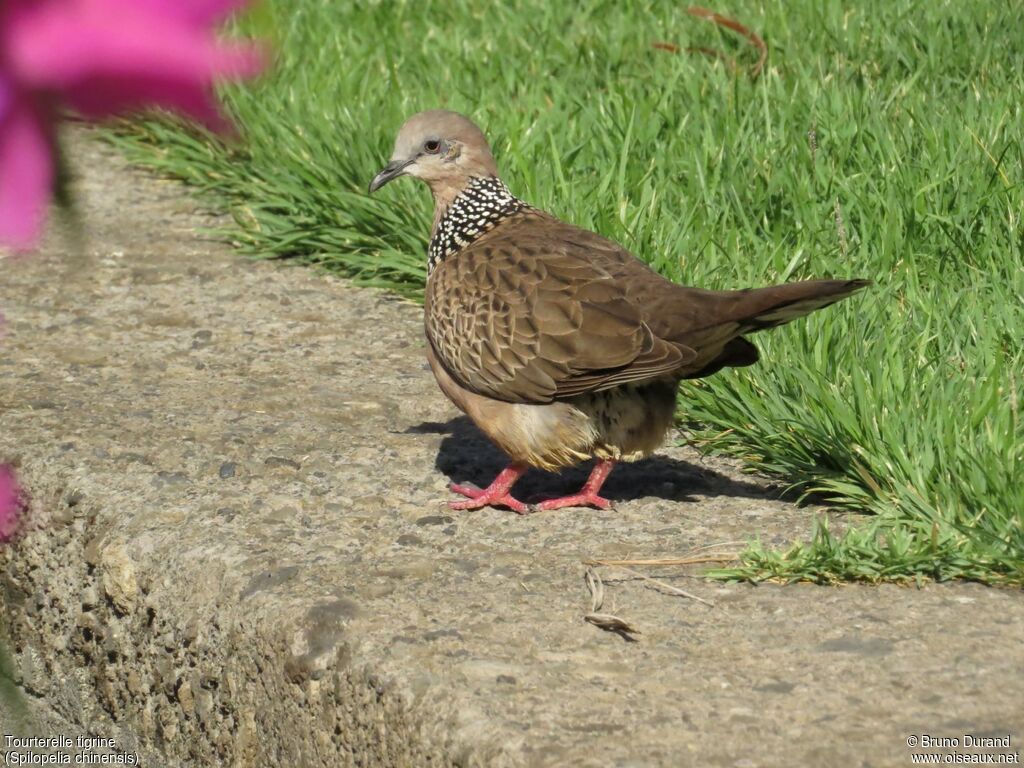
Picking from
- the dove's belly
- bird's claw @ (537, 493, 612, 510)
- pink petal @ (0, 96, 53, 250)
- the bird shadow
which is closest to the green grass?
the bird shadow

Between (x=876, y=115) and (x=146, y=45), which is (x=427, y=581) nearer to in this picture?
(x=146, y=45)

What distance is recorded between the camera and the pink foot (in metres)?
3.88

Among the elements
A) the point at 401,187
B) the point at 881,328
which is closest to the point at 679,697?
the point at 881,328

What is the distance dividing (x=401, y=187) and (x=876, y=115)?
185 cm

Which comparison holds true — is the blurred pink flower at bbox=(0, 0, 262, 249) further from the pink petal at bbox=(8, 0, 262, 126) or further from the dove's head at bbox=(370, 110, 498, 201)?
the dove's head at bbox=(370, 110, 498, 201)

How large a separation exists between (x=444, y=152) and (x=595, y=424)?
45.4 inches

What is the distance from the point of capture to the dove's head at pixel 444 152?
452 centimetres

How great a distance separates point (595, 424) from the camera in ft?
12.7

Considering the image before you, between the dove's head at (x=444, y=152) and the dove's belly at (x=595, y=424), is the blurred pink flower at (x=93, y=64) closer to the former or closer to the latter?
the dove's belly at (x=595, y=424)

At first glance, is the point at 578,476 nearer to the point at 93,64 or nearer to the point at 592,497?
the point at 592,497

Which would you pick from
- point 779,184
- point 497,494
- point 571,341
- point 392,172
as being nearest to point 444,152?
point 392,172

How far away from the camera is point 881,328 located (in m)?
4.15

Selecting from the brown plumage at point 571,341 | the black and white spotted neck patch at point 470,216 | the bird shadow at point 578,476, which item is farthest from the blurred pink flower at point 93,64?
the black and white spotted neck patch at point 470,216

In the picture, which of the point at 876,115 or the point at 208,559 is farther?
the point at 876,115
